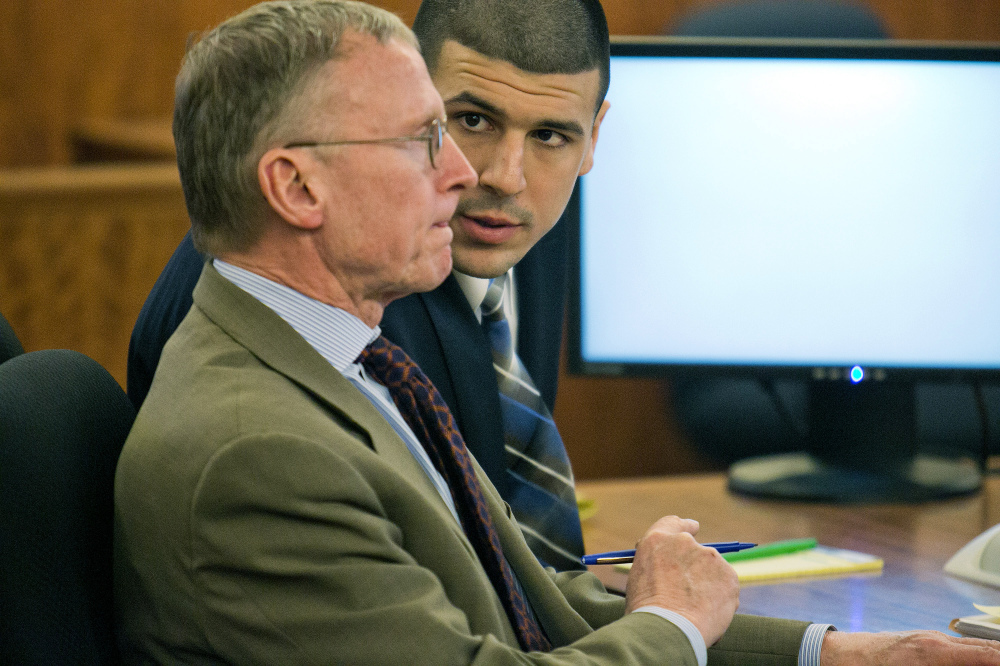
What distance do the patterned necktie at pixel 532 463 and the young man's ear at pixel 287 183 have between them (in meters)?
0.48

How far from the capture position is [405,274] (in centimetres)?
93

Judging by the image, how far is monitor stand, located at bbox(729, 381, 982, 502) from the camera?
1601 millimetres

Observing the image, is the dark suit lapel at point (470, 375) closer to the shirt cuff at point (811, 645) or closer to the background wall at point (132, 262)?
the shirt cuff at point (811, 645)

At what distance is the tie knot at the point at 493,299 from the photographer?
134 centimetres

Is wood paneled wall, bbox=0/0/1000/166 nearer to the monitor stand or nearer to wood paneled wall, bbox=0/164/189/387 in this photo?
wood paneled wall, bbox=0/164/189/387

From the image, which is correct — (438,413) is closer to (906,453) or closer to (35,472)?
(35,472)

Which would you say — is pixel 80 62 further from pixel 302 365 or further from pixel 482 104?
pixel 302 365

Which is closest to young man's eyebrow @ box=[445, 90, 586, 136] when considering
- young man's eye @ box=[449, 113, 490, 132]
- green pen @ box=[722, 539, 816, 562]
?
young man's eye @ box=[449, 113, 490, 132]

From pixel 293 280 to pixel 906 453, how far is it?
3.49ft

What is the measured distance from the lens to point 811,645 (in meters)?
1.00

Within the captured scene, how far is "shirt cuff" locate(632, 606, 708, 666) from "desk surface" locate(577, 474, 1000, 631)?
271 mm

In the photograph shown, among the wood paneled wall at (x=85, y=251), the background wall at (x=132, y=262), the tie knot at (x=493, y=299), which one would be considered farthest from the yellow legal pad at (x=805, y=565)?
the wood paneled wall at (x=85, y=251)

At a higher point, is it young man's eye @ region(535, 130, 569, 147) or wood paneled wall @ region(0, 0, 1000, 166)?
wood paneled wall @ region(0, 0, 1000, 166)

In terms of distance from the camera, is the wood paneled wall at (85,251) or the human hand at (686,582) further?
the wood paneled wall at (85,251)
